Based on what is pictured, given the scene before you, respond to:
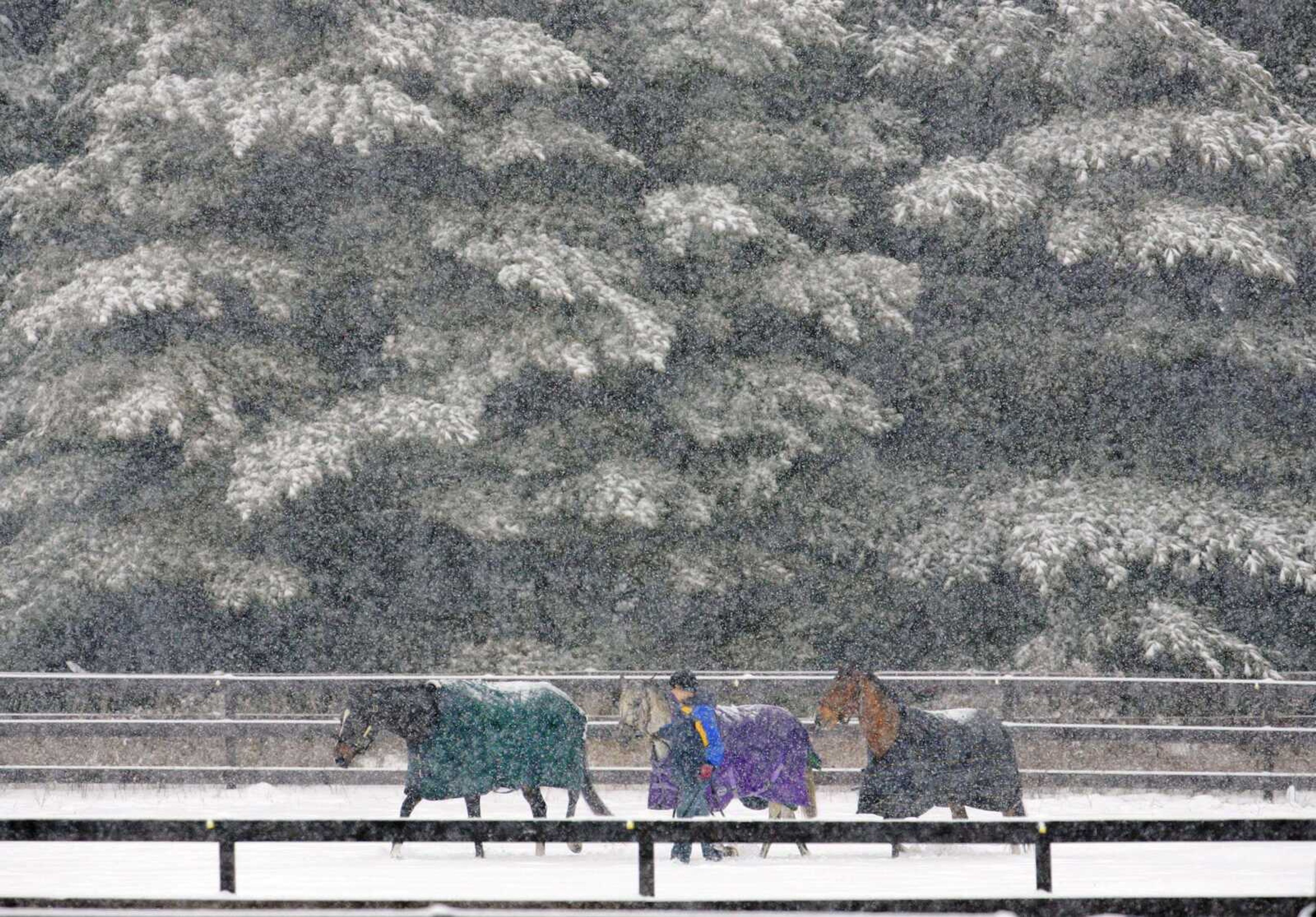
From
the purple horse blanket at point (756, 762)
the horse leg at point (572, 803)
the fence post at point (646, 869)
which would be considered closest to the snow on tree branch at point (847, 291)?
the purple horse blanket at point (756, 762)

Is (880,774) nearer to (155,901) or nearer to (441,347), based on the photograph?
(155,901)

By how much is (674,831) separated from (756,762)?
5.41 meters

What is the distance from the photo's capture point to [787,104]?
2581cm

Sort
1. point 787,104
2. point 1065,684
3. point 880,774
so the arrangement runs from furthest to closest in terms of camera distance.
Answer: point 787,104
point 1065,684
point 880,774

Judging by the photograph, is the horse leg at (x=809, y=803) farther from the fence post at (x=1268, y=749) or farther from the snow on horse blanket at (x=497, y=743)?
the fence post at (x=1268, y=749)

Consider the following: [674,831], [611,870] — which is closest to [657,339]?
[611,870]

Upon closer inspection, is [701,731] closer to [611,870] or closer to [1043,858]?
[611,870]

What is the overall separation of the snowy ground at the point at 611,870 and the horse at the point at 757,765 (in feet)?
1.52

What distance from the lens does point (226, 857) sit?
9.88 metres

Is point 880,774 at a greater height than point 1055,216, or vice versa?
point 1055,216

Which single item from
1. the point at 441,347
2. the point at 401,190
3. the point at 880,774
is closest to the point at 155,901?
the point at 880,774

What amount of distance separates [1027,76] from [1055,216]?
231 centimetres

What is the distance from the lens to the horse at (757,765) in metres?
14.9

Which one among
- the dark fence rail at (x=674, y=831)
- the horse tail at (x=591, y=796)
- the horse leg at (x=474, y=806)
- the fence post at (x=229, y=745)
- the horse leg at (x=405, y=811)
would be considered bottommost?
the fence post at (x=229, y=745)
